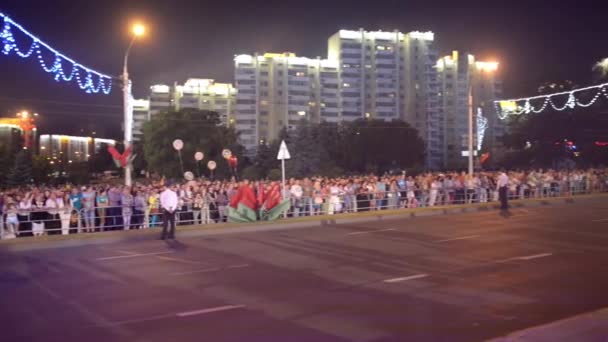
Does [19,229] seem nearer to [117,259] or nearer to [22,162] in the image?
[117,259]

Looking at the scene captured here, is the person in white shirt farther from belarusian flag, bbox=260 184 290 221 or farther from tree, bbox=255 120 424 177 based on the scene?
tree, bbox=255 120 424 177

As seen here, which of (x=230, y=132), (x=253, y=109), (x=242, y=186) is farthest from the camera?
(x=253, y=109)

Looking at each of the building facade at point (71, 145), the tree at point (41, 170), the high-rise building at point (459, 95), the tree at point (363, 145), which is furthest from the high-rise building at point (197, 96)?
the tree at point (41, 170)

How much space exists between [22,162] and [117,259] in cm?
3268

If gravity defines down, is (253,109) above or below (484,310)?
above

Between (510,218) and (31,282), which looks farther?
(510,218)

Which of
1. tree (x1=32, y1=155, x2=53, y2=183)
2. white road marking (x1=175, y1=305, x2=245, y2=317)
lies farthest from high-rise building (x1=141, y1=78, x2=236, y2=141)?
white road marking (x1=175, y1=305, x2=245, y2=317)

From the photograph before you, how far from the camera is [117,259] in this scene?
46.8 ft

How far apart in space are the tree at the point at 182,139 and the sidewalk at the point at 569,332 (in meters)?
59.3

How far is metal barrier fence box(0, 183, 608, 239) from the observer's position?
18.9 meters

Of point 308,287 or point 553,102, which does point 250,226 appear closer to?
point 308,287

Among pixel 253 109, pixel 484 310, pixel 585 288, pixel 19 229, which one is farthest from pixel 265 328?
pixel 253 109

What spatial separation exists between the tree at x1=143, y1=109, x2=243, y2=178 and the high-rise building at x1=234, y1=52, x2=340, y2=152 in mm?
65175

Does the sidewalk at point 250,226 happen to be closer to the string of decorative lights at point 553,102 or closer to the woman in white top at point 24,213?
the woman in white top at point 24,213
